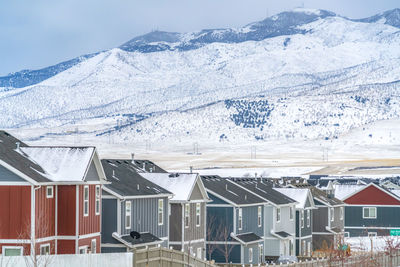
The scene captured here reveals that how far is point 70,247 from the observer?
1941 inches

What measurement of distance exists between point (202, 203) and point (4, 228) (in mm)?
22142

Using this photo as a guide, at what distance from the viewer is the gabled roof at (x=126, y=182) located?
56812mm

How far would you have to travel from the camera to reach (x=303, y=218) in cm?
8662

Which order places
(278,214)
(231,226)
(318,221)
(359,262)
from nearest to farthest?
(359,262)
(231,226)
(278,214)
(318,221)

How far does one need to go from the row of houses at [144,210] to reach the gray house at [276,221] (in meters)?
0.07

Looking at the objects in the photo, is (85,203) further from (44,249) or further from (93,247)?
(44,249)

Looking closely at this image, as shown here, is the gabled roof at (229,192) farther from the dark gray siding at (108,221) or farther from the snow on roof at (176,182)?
the dark gray siding at (108,221)

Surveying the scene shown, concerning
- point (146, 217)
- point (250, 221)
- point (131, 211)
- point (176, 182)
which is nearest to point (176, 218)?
point (176, 182)

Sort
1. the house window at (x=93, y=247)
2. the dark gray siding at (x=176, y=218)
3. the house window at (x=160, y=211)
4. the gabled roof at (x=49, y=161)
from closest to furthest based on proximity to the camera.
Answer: the gabled roof at (x=49, y=161) < the house window at (x=93, y=247) < the house window at (x=160, y=211) < the dark gray siding at (x=176, y=218)

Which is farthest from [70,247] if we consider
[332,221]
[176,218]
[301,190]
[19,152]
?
[332,221]

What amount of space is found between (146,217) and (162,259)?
47.4ft

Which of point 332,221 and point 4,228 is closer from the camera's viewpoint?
point 4,228

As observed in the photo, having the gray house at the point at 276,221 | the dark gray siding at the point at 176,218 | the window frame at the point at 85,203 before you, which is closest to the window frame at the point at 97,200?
the window frame at the point at 85,203

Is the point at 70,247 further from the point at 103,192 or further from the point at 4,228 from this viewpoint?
the point at 103,192
